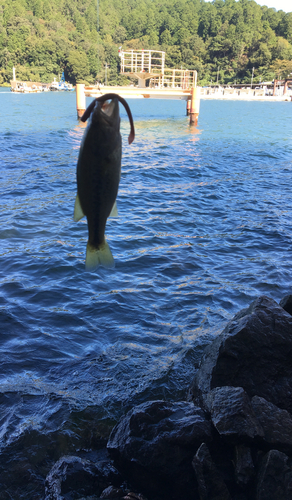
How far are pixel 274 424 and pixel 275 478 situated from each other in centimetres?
53

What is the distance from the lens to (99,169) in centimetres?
256

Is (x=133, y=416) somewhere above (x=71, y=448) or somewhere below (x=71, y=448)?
above

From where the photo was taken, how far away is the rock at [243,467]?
3587 mm

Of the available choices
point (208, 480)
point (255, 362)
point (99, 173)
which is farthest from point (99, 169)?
point (255, 362)

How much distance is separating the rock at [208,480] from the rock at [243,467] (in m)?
0.16

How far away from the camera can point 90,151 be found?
8.04 ft

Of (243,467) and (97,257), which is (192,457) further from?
(97,257)

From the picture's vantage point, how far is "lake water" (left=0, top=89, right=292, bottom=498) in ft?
18.4

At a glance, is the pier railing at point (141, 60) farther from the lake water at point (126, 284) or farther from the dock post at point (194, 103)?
the lake water at point (126, 284)

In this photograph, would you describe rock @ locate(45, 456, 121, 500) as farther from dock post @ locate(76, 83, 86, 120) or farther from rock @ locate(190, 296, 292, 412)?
dock post @ locate(76, 83, 86, 120)

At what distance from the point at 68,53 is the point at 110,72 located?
65.8 feet

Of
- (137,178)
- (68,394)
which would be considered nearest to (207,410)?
(68,394)

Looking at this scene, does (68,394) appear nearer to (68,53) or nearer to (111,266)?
(111,266)

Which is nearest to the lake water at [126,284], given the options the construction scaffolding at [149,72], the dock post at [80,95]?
the dock post at [80,95]
